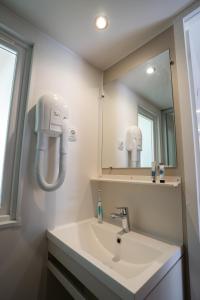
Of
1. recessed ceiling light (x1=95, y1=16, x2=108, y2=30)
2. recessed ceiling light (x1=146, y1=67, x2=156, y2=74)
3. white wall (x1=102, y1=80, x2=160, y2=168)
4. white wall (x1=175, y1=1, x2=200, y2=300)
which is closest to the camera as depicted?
white wall (x1=175, y1=1, x2=200, y2=300)

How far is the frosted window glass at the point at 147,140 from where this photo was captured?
1.24m

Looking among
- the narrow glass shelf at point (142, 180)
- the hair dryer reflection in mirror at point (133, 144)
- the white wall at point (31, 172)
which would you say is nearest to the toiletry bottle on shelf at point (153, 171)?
the narrow glass shelf at point (142, 180)

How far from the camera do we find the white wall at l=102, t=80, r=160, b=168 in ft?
4.64

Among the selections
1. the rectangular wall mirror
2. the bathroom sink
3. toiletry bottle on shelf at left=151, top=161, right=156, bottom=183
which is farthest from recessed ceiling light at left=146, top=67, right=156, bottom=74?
the bathroom sink

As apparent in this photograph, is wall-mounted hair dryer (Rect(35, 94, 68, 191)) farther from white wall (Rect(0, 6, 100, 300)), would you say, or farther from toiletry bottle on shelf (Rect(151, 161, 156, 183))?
toiletry bottle on shelf (Rect(151, 161, 156, 183))

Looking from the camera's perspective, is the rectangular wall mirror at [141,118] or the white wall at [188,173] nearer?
the white wall at [188,173]

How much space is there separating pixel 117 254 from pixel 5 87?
1.43 meters

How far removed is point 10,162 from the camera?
107cm

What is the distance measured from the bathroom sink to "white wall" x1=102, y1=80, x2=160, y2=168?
58 centimetres

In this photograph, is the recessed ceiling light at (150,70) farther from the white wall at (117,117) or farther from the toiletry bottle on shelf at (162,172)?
the toiletry bottle on shelf at (162,172)

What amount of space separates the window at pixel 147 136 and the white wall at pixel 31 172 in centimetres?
49

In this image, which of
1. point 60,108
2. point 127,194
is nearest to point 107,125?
point 60,108

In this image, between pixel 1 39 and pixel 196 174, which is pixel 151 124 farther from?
pixel 1 39

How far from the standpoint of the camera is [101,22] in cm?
118
